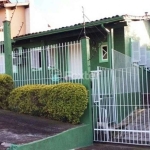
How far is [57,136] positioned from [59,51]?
11.1 ft

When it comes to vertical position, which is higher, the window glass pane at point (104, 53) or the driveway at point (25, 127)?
the window glass pane at point (104, 53)

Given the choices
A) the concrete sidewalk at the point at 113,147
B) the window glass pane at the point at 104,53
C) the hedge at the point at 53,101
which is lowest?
the concrete sidewalk at the point at 113,147

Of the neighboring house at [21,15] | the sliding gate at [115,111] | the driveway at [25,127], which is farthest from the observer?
the neighboring house at [21,15]

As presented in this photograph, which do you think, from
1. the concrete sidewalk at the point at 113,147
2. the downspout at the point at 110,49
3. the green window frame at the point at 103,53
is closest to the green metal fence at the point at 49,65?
the downspout at the point at 110,49

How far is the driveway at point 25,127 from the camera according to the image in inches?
247

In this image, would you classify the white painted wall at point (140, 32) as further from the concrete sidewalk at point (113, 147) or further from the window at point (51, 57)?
the concrete sidewalk at point (113, 147)

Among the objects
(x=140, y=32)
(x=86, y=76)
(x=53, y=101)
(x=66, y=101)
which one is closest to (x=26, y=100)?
(x=53, y=101)

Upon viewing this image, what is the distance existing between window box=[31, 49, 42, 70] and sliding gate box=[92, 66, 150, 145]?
2.47 metres

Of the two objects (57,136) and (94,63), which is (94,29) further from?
(57,136)

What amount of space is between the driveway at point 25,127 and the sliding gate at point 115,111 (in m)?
1.02

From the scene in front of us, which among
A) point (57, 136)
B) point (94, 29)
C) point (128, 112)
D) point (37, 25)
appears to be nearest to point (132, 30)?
point (94, 29)

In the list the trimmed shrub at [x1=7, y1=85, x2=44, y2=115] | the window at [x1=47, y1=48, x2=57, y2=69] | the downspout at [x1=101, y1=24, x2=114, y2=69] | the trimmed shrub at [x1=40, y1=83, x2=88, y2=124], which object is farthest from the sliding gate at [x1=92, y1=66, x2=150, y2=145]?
the trimmed shrub at [x1=7, y1=85, x2=44, y2=115]

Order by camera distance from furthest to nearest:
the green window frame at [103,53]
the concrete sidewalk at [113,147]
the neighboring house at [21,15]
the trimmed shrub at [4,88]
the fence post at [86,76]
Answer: the neighboring house at [21,15]
the green window frame at [103,53]
the trimmed shrub at [4,88]
the fence post at [86,76]
the concrete sidewalk at [113,147]

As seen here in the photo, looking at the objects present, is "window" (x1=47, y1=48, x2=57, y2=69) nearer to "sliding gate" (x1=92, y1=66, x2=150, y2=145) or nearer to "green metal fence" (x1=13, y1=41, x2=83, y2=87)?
"green metal fence" (x1=13, y1=41, x2=83, y2=87)
